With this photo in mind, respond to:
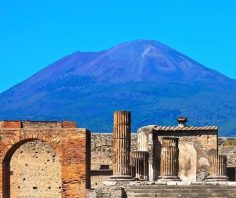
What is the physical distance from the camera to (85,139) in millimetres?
31922

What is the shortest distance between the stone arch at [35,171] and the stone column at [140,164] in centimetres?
959

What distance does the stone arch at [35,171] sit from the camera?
Result: 44844mm

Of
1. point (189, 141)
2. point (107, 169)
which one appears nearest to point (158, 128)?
point (189, 141)

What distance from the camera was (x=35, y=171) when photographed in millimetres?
45375

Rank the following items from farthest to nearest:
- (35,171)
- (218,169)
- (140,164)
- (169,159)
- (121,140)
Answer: (35,171), (218,169), (140,164), (169,159), (121,140)

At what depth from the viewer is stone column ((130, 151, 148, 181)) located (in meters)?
35.2

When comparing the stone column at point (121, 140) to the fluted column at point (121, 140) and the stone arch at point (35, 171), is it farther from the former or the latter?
the stone arch at point (35, 171)

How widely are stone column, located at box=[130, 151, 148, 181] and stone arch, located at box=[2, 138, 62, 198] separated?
377 inches

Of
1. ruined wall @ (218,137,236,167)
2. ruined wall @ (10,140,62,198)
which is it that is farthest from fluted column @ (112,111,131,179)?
ruined wall @ (218,137,236,167)

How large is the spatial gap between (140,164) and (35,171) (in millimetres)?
10911

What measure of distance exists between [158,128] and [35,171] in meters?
8.10

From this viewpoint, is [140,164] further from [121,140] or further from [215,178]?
[121,140]

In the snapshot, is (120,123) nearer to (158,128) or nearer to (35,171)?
(158,128)

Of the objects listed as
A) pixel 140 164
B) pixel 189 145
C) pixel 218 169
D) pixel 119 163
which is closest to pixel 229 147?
pixel 189 145
